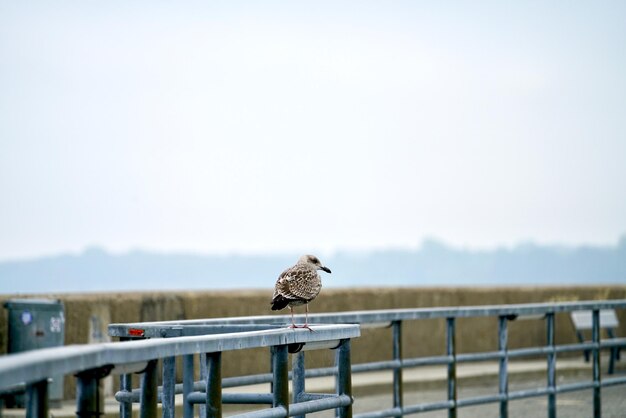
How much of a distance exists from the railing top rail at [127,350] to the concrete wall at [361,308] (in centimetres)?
943

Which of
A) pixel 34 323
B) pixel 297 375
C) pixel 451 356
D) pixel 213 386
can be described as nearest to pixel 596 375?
pixel 451 356

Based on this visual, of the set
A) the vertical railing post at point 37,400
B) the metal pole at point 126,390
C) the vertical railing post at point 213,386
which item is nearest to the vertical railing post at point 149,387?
the vertical railing post at point 213,386

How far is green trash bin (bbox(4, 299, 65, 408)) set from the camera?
49.3ft

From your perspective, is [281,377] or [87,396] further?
[281,377]

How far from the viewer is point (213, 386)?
5746 mm

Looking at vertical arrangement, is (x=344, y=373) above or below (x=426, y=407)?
above

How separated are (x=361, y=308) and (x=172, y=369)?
1295 centimetres

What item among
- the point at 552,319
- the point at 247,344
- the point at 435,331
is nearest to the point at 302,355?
the point at 247,344

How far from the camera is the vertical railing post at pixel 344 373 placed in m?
7.20

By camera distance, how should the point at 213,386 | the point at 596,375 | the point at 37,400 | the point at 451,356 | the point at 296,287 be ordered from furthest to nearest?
the point at 596,375
the point at 451,356
the point at 296,287
the point at 213,386
the point at 37,400

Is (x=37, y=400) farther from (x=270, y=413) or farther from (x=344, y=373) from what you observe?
(x=344, y=373)

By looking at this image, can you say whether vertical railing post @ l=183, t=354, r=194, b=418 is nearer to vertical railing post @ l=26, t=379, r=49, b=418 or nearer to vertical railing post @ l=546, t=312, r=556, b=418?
vertical railing post @ l=26, t=379, r=49, b=418

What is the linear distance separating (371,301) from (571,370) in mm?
3351

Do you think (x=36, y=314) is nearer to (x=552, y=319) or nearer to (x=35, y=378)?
(x=552, y=319)
